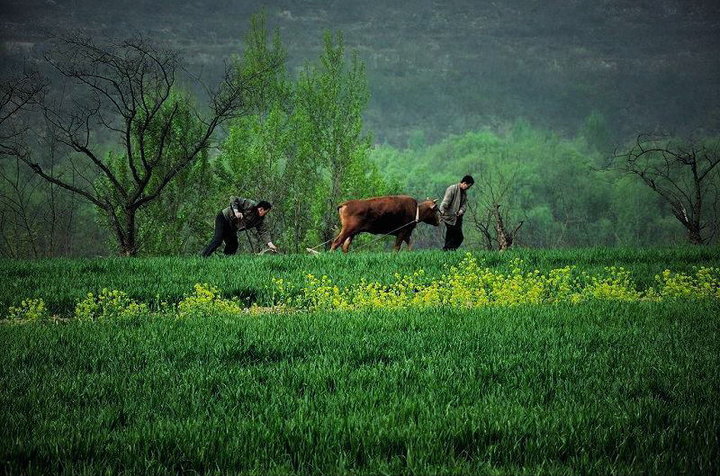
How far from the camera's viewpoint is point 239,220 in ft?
48.2

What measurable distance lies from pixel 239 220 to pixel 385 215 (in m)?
5.76

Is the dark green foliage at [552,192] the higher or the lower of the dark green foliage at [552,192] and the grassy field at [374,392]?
the higher

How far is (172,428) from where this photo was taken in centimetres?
353

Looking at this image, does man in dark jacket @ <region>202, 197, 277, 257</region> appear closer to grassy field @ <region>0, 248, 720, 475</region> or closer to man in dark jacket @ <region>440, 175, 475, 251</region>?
man in dark jacket @ <region>440, 175, 475, 251</region>

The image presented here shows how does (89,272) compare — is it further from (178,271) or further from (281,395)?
(281,395)

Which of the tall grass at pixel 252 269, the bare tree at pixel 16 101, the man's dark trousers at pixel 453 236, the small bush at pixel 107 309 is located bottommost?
the small bush at pixel 107 309

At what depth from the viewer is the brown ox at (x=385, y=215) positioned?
18.8 m

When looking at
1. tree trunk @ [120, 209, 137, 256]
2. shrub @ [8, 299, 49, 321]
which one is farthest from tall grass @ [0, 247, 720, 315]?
tree trunk @ [120, 209, 137, 256]

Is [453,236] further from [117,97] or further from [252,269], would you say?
[117,97]

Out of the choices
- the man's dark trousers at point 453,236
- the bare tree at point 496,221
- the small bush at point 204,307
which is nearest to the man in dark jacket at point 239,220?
the small bush at point 204,307

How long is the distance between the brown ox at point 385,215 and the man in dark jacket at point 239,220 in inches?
182

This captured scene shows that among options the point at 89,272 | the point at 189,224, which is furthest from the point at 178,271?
the point at 189,224

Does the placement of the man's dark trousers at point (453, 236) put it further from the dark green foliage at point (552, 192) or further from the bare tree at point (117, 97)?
the dark green foliage at point (552, 192)

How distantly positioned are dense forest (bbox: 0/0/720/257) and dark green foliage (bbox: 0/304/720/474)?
12.8 metres
